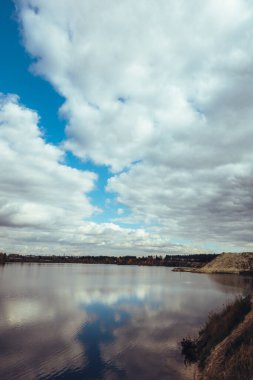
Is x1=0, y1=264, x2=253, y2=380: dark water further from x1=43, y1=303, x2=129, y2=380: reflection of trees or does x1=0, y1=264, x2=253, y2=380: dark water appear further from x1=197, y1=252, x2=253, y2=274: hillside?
x1=197, y1=252, x2=253, y2=274: hillside

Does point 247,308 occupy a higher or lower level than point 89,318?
higher

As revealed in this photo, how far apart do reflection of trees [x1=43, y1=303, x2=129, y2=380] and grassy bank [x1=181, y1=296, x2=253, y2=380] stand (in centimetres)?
541

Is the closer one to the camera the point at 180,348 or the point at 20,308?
the point at 180,348

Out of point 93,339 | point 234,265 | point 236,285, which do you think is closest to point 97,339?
point 93,339

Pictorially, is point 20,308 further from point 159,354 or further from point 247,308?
point 247,308

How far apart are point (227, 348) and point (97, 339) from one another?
13360 millimetres

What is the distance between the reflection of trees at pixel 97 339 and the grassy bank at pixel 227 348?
5.41 metres

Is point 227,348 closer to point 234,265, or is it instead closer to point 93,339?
point 93,339

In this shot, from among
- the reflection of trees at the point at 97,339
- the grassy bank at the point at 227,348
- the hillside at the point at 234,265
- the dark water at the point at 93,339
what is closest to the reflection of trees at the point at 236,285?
the dark water at the point at 93,339

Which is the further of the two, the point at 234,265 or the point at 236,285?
the point at 234,265

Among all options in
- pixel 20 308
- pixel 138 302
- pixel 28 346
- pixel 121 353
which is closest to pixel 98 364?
pixel 121 353

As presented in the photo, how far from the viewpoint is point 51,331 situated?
2969cm

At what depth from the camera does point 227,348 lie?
17.5 metres

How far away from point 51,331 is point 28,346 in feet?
17.7
